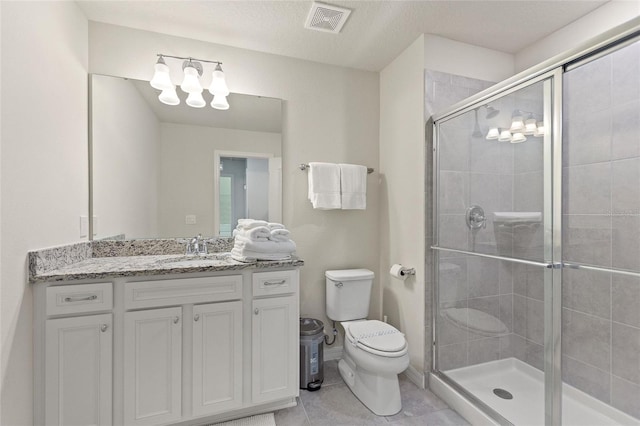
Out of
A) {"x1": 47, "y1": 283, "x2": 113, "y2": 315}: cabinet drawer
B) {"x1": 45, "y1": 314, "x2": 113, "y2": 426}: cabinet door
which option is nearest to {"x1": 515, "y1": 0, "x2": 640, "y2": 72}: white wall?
{"x1": 47, "y1": 283, "x2": 113, "y2": 315}: cabinet drawer

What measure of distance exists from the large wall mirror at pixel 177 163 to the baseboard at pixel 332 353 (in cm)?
114

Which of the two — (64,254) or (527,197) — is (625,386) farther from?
(64,254)

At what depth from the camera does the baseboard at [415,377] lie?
202 cm

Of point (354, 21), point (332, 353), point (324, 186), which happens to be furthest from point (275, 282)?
point (354, 21)

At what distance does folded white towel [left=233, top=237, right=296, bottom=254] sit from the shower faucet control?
3.82ft

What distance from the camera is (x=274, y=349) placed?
171 cm

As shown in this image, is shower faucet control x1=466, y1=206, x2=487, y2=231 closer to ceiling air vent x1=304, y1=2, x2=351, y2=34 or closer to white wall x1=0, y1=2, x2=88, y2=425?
ceiling air vent x1=304, y1=2, x2=351, y2=34

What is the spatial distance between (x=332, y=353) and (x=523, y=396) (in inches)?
50.6

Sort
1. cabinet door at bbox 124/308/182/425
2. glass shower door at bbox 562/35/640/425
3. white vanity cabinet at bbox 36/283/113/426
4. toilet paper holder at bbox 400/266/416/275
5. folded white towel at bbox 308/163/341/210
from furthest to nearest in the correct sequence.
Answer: folded white towel at bbox 308/163/341/210 → toilet paper holder at bbox 400/266/416/275 → glass shower door at bbox 562/35/640/425 → cabinet door at bbox 124/308/182/425 → white vanity cabinet at bbox 36/283/113/426

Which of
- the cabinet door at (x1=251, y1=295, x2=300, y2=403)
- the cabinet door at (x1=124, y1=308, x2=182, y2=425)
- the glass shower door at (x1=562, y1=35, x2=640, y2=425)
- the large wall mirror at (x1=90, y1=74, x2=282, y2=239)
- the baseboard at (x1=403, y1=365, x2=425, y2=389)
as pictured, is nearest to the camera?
the cabinet door at (x1=124, y1=308, x2=182, y2=425)

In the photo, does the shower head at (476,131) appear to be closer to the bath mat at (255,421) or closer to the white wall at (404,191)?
the white wall at (404,191)

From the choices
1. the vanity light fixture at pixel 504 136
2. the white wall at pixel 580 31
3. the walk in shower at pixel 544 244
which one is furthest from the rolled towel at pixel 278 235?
the white wall at pixel 580 31

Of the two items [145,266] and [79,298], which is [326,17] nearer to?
[145,266]

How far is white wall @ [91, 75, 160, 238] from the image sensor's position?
1.87 meters
